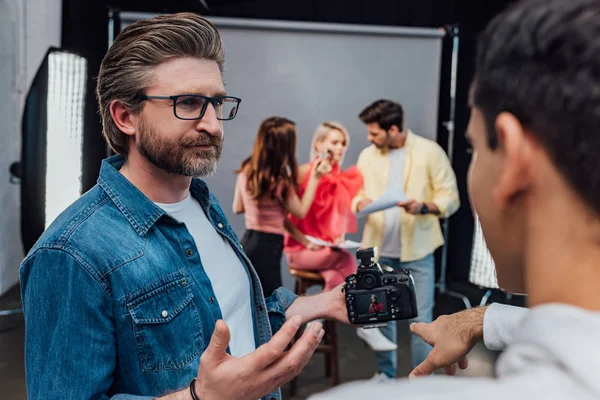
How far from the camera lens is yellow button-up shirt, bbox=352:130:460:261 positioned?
134 inches

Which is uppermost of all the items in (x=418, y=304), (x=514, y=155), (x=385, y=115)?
(x=385, y=115)

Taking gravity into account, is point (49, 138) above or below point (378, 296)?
above

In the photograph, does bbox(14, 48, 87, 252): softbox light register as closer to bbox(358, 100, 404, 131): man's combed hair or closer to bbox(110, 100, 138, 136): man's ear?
bbox(358, 100, 404, 131): man's combed hair

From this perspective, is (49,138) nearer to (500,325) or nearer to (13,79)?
(13,79)

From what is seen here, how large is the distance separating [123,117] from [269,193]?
2068mm

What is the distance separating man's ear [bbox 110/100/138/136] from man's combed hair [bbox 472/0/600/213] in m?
0.94

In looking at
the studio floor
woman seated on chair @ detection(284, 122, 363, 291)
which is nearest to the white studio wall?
the studio floor

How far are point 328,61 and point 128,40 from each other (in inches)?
140

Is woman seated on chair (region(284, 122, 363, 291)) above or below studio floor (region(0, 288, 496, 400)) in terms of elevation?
above

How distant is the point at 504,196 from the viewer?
0.53m

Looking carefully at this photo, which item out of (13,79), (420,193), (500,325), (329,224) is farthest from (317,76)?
(500,325)

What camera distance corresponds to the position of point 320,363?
3.85 metres

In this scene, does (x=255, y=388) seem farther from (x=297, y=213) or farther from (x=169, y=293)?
(x=297, y=213)

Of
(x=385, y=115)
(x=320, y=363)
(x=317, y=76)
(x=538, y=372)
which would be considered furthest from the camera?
(x=317, y=76)
